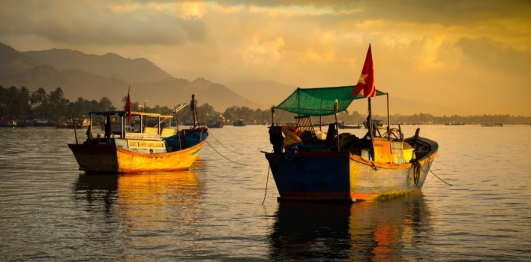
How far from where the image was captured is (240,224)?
22.0 metres

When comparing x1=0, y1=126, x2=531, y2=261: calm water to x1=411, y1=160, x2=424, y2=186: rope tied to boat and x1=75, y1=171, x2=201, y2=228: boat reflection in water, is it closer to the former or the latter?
x1=75, y1=171, x2=201, y2=228: boat reflection in water

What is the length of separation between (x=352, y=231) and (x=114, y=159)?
2175cm

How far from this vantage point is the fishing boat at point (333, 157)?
2480 centimetres

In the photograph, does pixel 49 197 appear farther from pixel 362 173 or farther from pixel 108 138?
pixel 362 173

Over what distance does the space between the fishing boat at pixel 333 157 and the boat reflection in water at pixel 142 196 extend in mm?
4314

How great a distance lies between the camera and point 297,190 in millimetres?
25844

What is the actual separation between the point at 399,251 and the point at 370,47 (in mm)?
10963

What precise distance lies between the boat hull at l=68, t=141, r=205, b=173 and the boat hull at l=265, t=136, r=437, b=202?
15357 mm

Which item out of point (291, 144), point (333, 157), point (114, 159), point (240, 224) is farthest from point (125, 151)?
point (240, 224)

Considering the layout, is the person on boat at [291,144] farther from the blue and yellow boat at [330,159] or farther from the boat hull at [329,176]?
the boat hull at [329,176]

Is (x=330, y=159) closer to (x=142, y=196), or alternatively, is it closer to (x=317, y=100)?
(x=317, y=100)

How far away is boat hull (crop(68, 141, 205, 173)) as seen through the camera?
3856 cm

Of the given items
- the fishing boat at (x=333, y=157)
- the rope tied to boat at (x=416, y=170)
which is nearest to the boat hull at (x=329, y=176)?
the fishing boat at (x=333, y=157)

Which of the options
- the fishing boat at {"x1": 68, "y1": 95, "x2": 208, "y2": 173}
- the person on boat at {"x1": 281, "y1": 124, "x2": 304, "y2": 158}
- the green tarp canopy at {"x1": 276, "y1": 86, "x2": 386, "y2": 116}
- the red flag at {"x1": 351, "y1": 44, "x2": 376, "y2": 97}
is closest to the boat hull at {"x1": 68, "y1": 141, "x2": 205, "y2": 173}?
the fishing boat at {"x1": 68, "y1": 95, "x2": 208, "y2": 173}
